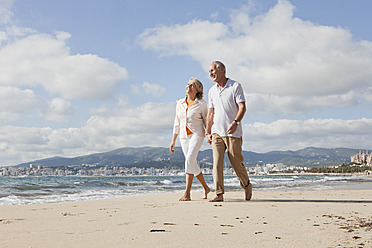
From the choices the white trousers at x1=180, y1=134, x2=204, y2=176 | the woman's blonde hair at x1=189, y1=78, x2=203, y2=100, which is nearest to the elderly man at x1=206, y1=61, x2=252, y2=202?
the white trousers at x1=180, y1=134, x2=204, y2=176

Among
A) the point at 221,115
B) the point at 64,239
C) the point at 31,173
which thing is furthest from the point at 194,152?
the point at 31,173

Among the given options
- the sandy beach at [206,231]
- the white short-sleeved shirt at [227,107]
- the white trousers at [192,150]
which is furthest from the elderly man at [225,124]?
the sandy beach at [206,231]

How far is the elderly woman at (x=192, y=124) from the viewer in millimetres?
6750

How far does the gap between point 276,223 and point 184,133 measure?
3.58 m

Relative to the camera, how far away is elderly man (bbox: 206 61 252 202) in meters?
5.83

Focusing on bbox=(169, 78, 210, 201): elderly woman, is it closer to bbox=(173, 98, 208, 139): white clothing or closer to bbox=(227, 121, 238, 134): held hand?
Answer: bbox=(173, 98, 208, 139): white clothing

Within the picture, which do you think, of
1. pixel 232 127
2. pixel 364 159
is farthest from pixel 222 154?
pixel 364 159

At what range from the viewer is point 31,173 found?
120 m

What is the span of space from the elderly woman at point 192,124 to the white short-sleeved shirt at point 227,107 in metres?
0.77

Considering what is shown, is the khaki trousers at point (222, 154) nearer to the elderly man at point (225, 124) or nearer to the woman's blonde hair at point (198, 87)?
the elderly man at point (225, 124)

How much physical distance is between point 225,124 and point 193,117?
3.44 feet

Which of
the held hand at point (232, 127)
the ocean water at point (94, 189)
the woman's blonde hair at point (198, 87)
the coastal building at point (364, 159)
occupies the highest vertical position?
the woman's blonde hair at point (198, 87)

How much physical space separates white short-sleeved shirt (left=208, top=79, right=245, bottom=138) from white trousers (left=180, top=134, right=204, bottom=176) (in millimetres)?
753

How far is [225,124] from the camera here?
232 inches
